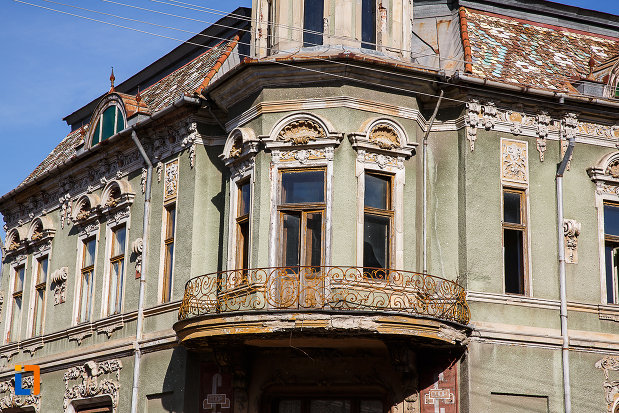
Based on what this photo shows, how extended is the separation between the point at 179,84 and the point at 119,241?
12.3ft

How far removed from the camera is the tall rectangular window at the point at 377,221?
17688mm

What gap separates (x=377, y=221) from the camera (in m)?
17.9

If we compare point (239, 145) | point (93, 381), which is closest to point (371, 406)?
point (239, 145)

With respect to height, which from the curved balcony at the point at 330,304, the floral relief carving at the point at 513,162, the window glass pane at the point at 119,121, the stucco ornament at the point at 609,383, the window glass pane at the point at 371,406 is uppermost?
the window glass pane at the point at 119,121

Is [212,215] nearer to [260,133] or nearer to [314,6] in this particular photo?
[260,133]

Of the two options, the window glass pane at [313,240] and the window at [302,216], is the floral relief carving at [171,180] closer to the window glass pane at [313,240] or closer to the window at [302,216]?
the window at [302,216]

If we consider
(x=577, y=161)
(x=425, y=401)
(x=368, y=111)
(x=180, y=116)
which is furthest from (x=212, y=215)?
(x=577, y=161)

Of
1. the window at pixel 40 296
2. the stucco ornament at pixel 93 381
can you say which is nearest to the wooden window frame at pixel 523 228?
the stucco ornament at pixel 93 381

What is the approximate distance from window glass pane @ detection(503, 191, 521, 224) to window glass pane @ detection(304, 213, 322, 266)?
11.6 feet

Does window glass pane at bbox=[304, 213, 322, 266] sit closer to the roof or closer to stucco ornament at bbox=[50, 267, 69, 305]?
the roof

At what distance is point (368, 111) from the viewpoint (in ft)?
59.4

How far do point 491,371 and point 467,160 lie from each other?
3.77 meters

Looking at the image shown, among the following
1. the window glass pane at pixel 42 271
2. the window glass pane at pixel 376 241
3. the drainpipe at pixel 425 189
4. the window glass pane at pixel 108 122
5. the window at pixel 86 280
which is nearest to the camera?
the window glass pane at pixel 376 241

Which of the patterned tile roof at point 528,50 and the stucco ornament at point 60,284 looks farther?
the stucco ornament at point 60,284
